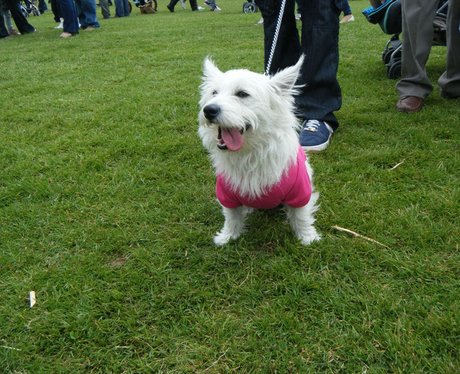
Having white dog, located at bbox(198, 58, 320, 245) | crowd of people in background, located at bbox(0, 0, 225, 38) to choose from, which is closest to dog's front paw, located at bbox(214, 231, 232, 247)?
white dog, located at bbox(198, 58, 320, 245)

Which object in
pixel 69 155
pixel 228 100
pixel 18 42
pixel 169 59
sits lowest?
pixel 18 42

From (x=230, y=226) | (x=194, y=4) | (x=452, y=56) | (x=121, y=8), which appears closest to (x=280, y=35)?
(x=452, y=56)

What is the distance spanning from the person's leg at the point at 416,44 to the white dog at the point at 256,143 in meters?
2.23

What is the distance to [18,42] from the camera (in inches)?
388

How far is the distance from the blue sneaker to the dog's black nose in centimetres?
149

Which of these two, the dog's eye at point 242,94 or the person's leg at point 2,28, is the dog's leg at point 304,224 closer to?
the dog's eye at point 242,94

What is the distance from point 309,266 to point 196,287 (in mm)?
595

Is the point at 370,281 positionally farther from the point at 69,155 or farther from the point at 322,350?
the point at 69,155

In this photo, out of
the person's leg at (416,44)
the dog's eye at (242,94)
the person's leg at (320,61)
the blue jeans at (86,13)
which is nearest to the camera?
the dog's eye at (242,94)

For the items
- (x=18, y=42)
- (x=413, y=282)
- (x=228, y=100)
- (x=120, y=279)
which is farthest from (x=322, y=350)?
(x=18, y=42)

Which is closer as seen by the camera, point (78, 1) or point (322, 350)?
point (322, 350)

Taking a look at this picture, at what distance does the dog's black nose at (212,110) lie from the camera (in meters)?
1.87

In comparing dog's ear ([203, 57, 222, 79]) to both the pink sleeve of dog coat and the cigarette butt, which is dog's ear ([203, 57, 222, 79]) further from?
the cigarette butt

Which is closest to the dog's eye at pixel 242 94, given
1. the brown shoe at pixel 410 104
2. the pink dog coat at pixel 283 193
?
the pink dog coat at pixel 283 193
